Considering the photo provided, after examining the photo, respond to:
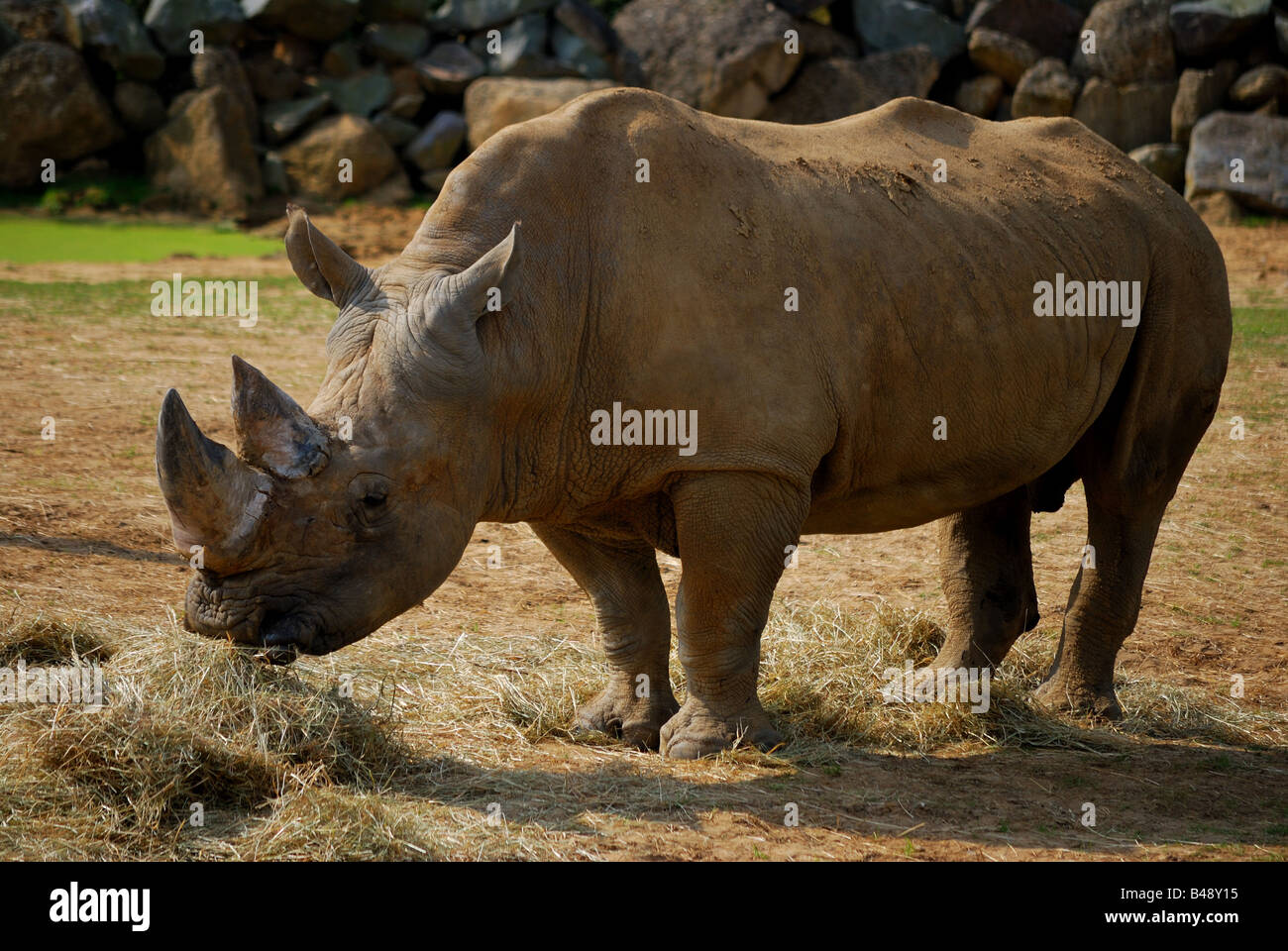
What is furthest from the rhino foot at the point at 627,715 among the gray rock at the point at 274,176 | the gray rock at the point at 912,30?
the gray rock at the point at 912,30

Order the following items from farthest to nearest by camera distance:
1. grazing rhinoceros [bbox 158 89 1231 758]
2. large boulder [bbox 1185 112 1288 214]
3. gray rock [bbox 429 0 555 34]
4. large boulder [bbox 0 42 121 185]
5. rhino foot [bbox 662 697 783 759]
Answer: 1. gray rock [bbox 429 0 555 34]
2. large boulder [bbox 0 42 121 185]
3. large boulder [bbox 1185 112 1288 214]
4. rhino foot [bbox 662 697 783 759]
5. grazing rhinoceros [bbox 158 89 1231 758]

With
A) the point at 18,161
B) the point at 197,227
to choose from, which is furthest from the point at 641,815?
the point at 18,161

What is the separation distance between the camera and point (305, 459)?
18.5ft

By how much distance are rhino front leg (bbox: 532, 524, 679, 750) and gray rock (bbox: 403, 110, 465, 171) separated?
17.7 meters

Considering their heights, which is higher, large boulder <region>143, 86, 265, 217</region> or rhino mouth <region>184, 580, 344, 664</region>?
large boulder <region>143, 86, 265, 217</region>

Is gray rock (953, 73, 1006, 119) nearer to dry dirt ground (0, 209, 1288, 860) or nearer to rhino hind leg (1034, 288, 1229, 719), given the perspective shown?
dry dirt ground (0, 209, 1288, 860)

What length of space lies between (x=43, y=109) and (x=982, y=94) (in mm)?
14517

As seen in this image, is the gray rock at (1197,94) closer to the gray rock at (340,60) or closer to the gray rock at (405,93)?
the gray rock at (405,93)

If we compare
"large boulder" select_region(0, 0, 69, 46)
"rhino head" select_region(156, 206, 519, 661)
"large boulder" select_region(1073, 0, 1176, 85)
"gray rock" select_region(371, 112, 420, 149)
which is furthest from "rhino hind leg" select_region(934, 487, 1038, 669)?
"large boulder" select_region(0, 0, 69, 46)

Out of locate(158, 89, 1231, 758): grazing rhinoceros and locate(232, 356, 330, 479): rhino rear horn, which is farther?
locate(158, 89, 1231, 758): grazing rhinoceros

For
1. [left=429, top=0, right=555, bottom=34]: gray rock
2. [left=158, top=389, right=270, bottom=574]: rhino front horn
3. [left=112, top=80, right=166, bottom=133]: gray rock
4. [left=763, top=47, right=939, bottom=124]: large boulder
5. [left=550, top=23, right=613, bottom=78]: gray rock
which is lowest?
[left=158, top=389, right=270, bottom=574]: rhino front horn

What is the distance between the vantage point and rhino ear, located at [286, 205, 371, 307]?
6.23 metres

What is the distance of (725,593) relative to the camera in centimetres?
674

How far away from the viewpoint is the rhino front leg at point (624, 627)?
7.41 metres
